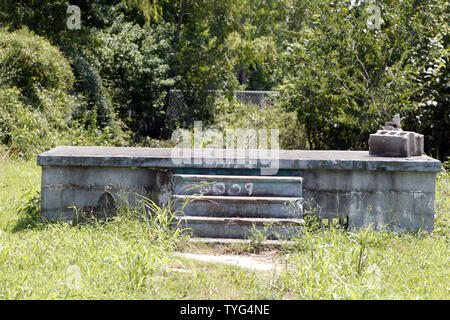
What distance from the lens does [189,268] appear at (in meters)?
4.59

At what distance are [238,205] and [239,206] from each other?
1 centimetres

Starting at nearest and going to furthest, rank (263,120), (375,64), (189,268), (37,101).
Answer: (189,268), (375,64), (37,101), (263,120)

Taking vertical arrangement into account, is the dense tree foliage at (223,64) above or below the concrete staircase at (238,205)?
above

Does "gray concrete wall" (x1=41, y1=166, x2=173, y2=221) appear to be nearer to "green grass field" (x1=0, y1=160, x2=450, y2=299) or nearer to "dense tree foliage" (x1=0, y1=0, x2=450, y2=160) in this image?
"green grass field" (x1=0, y1=160, x2=450, y2=299)

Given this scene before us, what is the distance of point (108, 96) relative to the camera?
1462 cm

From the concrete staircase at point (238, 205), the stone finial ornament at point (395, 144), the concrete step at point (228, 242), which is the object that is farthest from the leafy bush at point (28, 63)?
the stone finial ornament at point (395, 144)

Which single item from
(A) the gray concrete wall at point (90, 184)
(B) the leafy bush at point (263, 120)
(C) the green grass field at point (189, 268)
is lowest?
(C) the green grass field at point (189, 268)

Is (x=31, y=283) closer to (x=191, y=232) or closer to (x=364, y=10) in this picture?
(x=191, y=232)

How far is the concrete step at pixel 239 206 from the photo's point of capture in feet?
17.7

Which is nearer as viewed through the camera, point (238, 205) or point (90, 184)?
point (238, 205)

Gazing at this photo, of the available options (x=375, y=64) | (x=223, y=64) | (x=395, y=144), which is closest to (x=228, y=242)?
(x=395, y=144)

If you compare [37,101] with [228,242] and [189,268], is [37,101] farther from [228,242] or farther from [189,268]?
[189,268]

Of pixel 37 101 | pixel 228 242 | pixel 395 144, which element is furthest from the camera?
pixel 37 101

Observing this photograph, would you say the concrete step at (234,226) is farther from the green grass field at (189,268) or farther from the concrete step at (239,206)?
the green grass field at (189,268)
